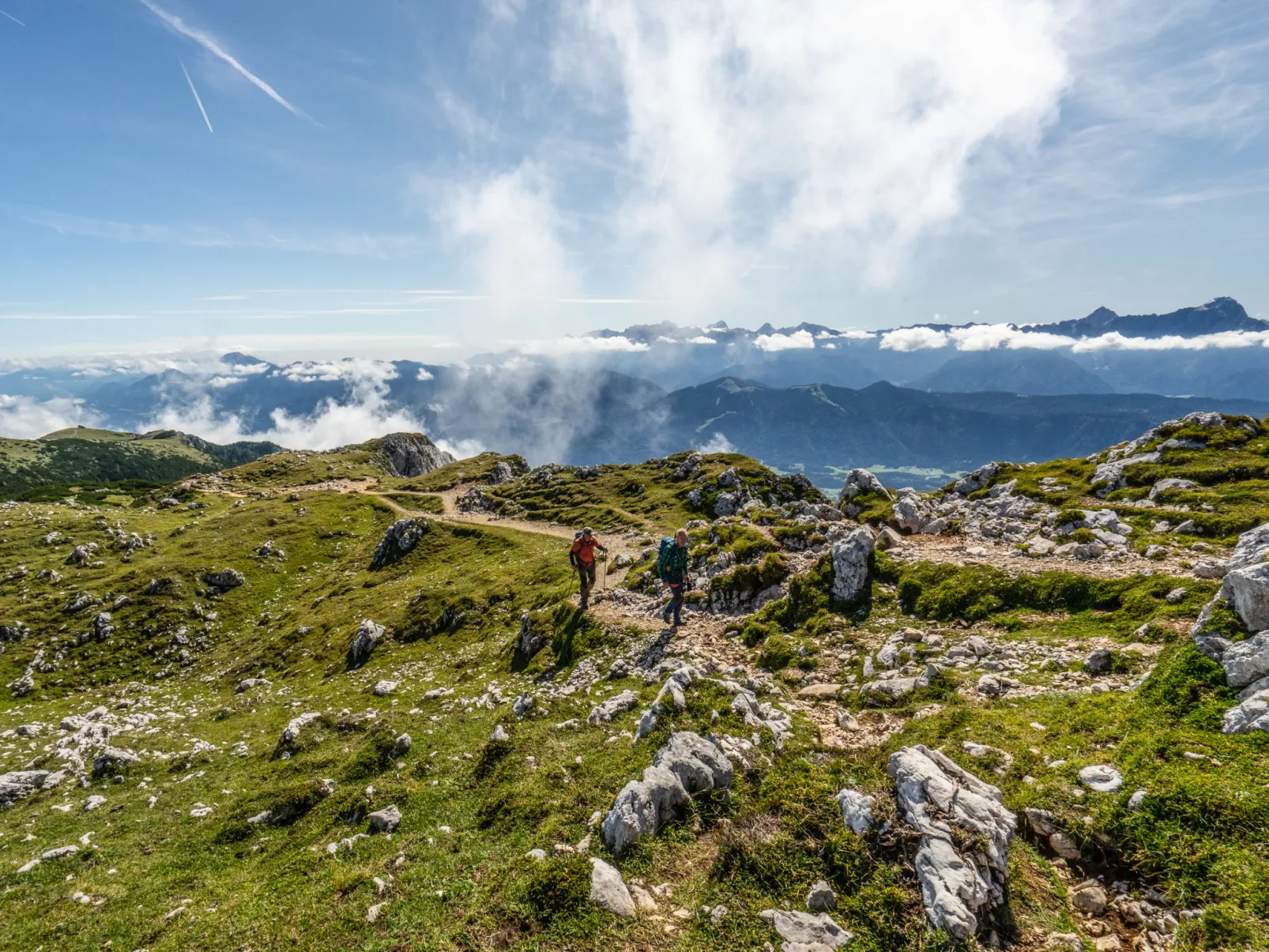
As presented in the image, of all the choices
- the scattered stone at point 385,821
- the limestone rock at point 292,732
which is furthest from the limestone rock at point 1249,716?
the limestone rock at point 292,732

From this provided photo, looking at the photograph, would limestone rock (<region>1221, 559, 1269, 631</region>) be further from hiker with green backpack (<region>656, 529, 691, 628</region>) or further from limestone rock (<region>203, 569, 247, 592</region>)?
limestone rock (<region>203, 569, 247, 592</region>)

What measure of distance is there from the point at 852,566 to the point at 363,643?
41.9 meters

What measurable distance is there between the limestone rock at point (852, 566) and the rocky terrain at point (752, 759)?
24 centimetres

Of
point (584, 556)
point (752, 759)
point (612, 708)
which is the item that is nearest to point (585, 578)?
point (584, 556)

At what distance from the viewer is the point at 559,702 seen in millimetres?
23656

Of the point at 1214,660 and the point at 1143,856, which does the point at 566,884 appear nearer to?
the point at 1143,856

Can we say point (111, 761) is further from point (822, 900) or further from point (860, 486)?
point (860, 486)

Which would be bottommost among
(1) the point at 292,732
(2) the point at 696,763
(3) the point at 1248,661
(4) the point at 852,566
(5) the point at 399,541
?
(5) the point at 399,541

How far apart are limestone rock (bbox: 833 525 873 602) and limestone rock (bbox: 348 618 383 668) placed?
4024 cm

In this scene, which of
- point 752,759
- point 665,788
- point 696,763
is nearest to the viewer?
point 665,788

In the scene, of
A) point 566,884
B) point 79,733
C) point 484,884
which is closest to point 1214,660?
point 566,884

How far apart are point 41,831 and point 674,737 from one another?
29.2m

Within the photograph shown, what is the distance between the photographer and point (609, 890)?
35.9ft

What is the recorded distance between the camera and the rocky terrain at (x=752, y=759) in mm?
9977
